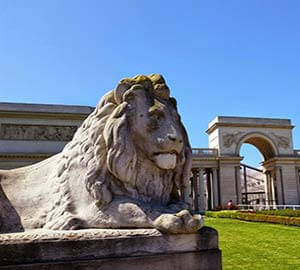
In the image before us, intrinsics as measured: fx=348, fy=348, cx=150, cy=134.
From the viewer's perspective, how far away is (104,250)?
233 cm

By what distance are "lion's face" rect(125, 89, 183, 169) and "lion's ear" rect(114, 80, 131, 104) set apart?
0.07 metres

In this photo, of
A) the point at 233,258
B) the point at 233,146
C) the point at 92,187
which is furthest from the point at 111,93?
the point at 233,146

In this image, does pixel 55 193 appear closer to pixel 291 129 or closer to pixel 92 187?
pixel 92 187

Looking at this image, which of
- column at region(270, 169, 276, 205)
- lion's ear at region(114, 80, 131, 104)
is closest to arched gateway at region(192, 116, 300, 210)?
column at region(270, 169, 276, 205)

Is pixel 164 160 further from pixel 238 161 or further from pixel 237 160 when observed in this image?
pixel 238 161

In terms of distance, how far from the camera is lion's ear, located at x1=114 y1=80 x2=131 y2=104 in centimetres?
279

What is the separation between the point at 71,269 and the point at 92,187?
0.60m

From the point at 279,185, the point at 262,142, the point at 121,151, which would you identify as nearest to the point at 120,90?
the point at 121,151

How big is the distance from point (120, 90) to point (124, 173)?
68cm

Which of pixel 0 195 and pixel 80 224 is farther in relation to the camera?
pixel 0 195

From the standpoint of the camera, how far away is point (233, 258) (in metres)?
7.18

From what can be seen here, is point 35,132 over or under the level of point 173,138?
over

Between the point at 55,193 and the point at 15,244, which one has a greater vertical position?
the point at 55,193

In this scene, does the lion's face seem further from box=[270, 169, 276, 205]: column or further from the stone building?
box=[270, 169, 276, 205]: column
